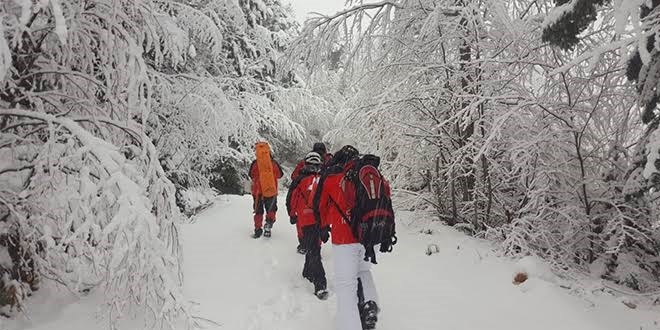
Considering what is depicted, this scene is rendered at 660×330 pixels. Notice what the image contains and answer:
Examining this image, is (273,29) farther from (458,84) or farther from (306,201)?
(306,201)

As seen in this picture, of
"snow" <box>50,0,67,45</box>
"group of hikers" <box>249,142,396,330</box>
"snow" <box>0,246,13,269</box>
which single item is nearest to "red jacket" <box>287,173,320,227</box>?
"group of hikers" <box>249,142,396,330</box>

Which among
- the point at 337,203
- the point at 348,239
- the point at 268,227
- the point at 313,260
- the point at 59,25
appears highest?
the point at 59,25

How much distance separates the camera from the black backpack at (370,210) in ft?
14.5

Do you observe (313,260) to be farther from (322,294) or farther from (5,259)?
(5,259)

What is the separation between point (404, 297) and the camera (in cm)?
598

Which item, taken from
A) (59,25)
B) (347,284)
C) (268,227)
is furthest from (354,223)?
(268,227)

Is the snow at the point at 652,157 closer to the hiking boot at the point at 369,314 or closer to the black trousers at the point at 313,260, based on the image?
the hiking boot at the point at 369,314

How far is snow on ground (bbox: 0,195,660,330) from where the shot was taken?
487cm

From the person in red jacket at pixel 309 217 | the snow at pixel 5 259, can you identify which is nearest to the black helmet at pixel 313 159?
the person in red jacket at pixel 309 217

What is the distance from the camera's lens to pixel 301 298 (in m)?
5.89

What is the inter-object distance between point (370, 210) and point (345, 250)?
483 millimetres

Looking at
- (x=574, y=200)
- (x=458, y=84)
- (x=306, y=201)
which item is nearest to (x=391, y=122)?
(x=458, y=84)

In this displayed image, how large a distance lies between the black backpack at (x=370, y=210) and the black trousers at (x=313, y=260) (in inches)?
59.3

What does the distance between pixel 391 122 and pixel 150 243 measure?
5.06 m
